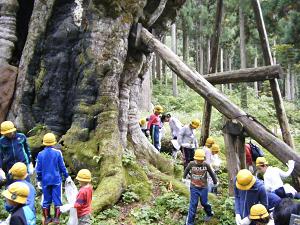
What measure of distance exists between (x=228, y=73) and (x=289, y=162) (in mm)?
3848

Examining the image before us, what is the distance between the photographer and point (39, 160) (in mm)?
7141

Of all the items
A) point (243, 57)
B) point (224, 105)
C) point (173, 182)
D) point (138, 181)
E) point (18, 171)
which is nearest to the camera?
point (18, 171)

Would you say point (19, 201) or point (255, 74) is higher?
point (255, 74)

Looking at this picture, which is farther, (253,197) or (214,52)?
(214,52)

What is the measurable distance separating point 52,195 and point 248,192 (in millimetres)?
3408

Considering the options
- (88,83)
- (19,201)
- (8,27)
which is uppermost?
(8,27)

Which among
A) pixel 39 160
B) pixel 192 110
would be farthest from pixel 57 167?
pixel 192 110

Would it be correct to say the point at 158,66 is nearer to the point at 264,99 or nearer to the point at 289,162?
the point at 264,99

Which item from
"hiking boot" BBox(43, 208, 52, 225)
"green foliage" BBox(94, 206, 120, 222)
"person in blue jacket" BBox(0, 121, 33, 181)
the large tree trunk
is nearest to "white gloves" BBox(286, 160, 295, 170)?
"green foliage" BBox(94, 206, 120, 222)

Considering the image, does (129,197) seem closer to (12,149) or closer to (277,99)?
(12,149)

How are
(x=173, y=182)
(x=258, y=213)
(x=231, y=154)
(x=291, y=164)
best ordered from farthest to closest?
(x=173, y=182)
(x=231, y=154)
(x=291, y=164)
(x=258, y=213)

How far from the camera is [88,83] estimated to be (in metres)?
9.37

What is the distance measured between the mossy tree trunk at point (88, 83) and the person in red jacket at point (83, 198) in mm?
1819

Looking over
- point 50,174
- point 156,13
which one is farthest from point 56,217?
point 156,13
